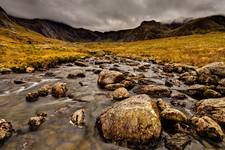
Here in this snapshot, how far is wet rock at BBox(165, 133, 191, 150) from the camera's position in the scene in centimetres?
1225

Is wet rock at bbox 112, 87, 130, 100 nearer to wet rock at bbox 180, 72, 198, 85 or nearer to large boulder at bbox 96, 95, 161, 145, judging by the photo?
large boulder at bbox 96, 95, 161, 145

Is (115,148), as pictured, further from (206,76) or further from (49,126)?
(206,76)

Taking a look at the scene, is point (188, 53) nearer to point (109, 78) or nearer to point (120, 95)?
point (109, 78)

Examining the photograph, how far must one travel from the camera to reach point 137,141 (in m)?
12.4

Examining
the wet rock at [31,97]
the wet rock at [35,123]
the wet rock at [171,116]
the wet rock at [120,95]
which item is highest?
the wet rock at [171,116]

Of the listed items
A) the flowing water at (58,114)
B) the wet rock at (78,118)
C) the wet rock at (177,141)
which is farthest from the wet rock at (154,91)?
the wet rock at (177,141)

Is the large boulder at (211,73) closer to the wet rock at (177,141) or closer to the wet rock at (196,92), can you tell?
the wet rock at (196,92)

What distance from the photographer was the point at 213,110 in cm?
1582

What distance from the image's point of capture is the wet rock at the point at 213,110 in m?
14.9

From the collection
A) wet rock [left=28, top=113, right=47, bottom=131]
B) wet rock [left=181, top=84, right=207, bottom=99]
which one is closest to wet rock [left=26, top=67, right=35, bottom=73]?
wet rock [left=28, top=113, right=47, bottom=131]

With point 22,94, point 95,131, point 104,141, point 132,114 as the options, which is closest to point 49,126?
point 95,131

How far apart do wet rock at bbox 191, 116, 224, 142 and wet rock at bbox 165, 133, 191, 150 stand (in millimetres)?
1041

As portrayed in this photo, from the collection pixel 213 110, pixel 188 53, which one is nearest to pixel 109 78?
pixel 213 110

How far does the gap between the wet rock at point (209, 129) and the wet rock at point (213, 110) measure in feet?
4.61
